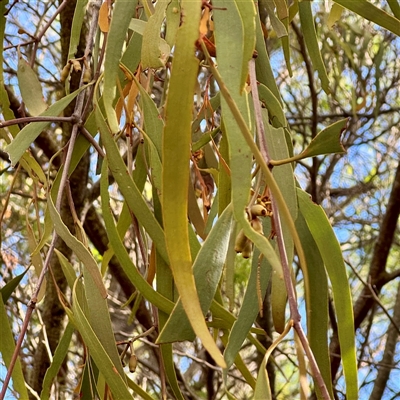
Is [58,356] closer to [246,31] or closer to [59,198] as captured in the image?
[59,198]

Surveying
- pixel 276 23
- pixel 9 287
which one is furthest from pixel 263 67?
pixel 9 287

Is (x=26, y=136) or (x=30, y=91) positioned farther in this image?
(x=30, y=91)

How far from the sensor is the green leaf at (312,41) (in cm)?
88

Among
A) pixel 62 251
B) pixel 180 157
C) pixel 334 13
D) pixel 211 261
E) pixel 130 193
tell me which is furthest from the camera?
pixel 62 251

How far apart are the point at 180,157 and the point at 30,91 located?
1.71 ft

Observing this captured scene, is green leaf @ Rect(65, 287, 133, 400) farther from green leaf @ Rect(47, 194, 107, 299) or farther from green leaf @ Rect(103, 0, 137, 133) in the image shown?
green leaf @ Rect(103, 0, 137, 133)

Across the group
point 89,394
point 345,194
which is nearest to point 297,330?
point 89,394

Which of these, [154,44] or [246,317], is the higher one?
[154,44]

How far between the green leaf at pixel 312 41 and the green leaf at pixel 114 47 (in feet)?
1.12

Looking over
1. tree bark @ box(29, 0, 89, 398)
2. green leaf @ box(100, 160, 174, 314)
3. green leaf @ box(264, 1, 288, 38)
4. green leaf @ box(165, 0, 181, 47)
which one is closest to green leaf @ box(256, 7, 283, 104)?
green leaf @ box(264, 1, 288, 38)

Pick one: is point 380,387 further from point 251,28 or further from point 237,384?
point 251,28

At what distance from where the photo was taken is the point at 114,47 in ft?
2.01

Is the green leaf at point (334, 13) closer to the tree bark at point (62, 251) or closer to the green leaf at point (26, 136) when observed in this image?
the green leaf at point (26, 136)

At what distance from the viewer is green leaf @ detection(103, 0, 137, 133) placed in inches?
23.8
